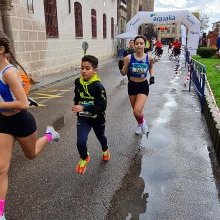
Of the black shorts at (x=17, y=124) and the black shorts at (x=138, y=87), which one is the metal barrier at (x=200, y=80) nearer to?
the black shorts at (x=138, y=87)

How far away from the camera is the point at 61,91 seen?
11.5 meters

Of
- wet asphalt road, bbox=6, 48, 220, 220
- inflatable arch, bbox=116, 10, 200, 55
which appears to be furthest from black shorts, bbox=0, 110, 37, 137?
inflatable arch, bbox=116, 10, 200, 55

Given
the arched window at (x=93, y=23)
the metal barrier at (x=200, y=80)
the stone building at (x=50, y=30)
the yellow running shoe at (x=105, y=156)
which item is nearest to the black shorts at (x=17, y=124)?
the yellow running shoe at (x=105, y=156)

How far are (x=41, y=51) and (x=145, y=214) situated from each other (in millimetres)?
12988

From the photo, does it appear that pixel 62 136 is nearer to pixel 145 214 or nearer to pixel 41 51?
pixel 145 214

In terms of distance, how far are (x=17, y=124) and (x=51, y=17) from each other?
14332 millimetres

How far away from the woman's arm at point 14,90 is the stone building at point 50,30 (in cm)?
984

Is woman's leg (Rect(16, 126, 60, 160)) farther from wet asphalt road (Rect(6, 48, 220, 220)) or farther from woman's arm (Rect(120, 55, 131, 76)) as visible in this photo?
woman's arm (Rect(120, 55, 131, 76))

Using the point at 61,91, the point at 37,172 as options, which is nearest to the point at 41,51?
the point at 61,91

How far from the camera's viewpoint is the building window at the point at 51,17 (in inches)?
613

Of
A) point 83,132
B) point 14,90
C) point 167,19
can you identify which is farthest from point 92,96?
point 167,19

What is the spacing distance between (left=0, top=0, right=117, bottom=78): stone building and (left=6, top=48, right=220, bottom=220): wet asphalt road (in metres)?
6.97

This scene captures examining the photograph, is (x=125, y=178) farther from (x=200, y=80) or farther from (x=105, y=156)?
(x=200, y=80)

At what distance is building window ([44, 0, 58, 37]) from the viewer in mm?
15569
